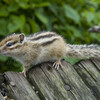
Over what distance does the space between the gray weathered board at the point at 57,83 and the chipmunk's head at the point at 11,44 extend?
1.32 feet

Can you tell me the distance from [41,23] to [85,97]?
3298mm

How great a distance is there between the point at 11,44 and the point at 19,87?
71cm

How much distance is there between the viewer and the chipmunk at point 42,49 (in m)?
3.55

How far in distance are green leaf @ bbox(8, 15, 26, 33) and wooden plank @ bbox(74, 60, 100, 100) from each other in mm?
2281

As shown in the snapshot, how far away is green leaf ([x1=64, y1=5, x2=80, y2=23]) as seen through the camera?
574cm

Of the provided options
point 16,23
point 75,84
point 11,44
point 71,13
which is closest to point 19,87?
point 75,84

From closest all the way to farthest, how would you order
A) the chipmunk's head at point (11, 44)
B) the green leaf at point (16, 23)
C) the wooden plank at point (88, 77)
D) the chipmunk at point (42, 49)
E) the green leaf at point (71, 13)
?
the wooden plank at point (88, 77) < the chipmunk's head at point (11, 44) < the chipmunk at point (42, 49) < the green leaf at point (16, 23) < the green leaf at point (71, 13)

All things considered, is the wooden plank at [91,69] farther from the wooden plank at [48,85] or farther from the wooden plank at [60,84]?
the wooden plank at [48,85]

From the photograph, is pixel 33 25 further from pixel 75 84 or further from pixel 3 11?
pixel 75 84

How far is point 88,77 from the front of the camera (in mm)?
3131

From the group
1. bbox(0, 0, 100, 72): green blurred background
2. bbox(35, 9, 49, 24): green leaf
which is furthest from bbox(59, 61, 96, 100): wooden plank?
bbox(35, 9, 49, 24): green leaf

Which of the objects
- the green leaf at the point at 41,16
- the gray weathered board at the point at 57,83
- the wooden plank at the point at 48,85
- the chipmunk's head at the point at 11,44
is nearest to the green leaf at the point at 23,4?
the green leaf at the point at 41,16

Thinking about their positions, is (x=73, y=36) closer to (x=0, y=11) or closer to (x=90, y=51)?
(x=0, y=11)

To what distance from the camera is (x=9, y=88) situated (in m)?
2.91
